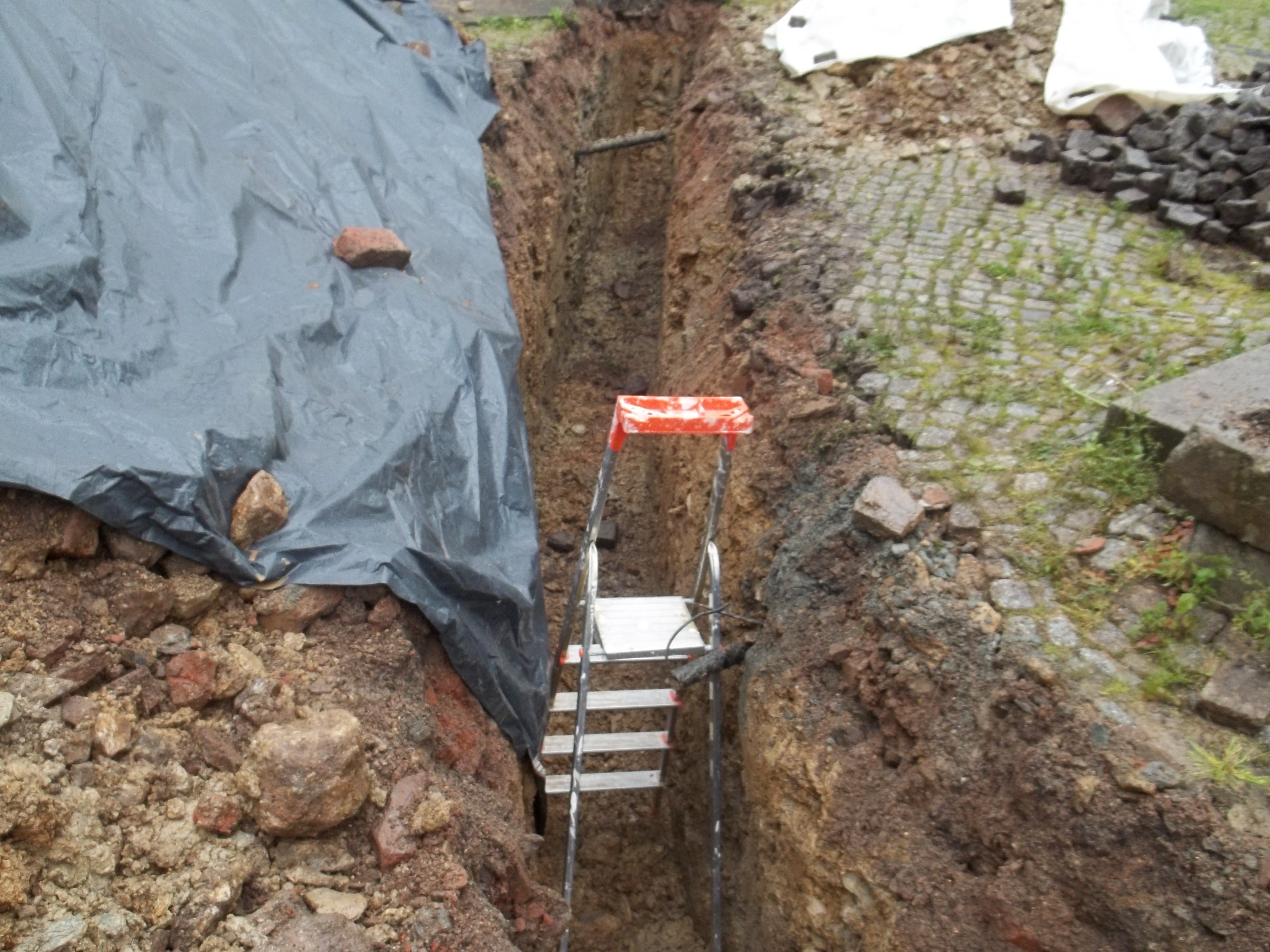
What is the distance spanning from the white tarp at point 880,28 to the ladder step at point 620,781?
5.48 meters

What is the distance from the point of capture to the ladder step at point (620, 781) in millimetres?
4660

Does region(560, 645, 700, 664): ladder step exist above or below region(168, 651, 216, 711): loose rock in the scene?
below

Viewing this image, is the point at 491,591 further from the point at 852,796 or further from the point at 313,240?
the point at 313,240

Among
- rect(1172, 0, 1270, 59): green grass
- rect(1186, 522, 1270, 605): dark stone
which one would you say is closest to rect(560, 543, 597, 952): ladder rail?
rect(1186, 522, 1270, 605): dark stone

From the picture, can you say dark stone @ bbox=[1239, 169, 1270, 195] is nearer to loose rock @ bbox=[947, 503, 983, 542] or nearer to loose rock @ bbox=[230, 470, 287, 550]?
loose rock @ bbox=[947, 503, 983, 542]

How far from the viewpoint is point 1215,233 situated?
540 centimetres

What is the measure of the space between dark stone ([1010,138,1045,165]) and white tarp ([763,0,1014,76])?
1326 mm

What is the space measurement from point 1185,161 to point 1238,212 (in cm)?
57

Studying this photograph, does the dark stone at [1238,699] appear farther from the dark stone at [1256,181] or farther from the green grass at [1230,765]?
the dark stone at [1256,181]

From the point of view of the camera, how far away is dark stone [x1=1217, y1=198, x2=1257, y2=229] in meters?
5.33

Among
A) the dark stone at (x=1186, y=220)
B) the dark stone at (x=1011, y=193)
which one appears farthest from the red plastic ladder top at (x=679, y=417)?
the dark stone at (x=1186, y=220)

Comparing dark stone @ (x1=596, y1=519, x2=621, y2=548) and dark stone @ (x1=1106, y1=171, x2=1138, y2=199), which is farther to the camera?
dark stone @ (x1=596, y1=519, x2=621, y2=548)

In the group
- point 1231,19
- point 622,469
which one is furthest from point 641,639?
point 1231,19

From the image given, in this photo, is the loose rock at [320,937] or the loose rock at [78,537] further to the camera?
the loose rock at [78,537]
